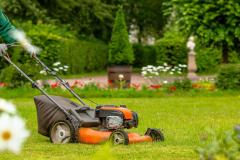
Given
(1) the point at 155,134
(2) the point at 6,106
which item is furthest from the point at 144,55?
(2) the point at 6,106

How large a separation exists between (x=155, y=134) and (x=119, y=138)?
662 mm

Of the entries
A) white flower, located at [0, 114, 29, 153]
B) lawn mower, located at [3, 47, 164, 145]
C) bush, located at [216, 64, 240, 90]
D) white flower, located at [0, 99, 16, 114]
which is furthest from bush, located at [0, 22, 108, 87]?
white flower, located at [0, 114, 29, 153]

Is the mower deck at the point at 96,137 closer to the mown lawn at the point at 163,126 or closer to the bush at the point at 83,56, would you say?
the mown lawn at the point at 163,126

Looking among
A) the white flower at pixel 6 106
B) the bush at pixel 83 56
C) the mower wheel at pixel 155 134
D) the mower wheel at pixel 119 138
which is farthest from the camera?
the bush at pixel 83 56

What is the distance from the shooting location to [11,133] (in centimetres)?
225

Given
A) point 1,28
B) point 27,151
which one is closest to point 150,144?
point 27,151

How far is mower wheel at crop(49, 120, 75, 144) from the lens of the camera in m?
7.66

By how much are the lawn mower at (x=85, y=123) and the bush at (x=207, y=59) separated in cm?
2502

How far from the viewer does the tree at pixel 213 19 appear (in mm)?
18000

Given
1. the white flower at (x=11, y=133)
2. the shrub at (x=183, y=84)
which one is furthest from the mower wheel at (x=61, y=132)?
the shrub at (x=183, y=84)

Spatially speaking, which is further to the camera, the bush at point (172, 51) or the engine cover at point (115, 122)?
the bush at point (172, 51)

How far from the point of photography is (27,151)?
7086mm

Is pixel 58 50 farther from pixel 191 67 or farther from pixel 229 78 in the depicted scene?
pixel 229 78

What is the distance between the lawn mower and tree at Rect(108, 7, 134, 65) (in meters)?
13.7
